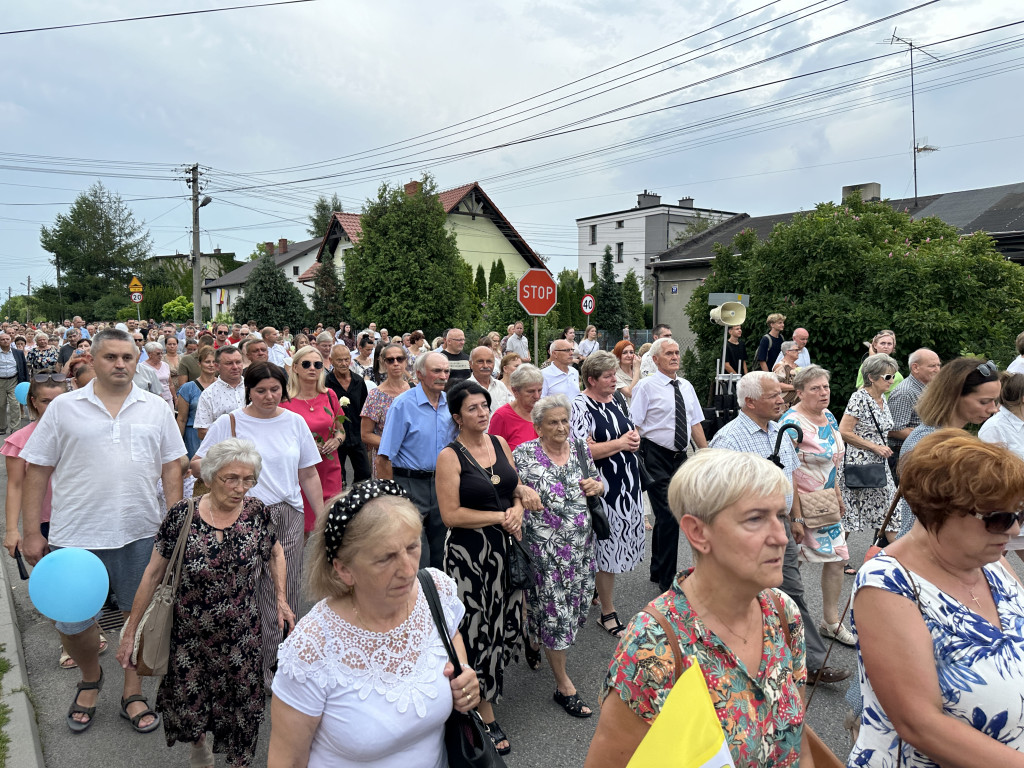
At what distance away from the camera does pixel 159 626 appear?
10.1 ft

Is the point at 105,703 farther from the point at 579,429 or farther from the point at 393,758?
the point at 579,429

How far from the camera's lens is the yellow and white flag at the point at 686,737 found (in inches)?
45.8

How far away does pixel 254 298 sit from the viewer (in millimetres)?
39281

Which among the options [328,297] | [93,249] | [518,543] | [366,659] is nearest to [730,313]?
[518,543]

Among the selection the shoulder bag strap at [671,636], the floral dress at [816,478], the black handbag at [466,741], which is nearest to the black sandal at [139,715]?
the black handbag at [466,741]

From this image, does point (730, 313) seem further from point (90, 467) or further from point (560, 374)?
point (90, 467)

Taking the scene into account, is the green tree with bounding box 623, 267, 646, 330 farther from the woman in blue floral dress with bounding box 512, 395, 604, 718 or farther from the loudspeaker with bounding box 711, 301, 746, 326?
the woman in blue floral dress with bounding box 512, 395, 604, 718

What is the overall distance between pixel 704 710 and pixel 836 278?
13.7 metres

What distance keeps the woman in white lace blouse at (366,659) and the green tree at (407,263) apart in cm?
2472

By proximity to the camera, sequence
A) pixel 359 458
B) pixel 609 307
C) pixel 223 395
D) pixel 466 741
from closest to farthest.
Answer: pixel 466 741, pixel 223 395, pixel 359 458, pixel 609 307

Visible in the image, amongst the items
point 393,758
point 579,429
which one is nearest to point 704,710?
point 393,758

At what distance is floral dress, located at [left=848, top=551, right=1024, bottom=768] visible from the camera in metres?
1.79

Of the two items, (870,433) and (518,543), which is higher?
(870,433)

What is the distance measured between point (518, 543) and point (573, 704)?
975 mm
